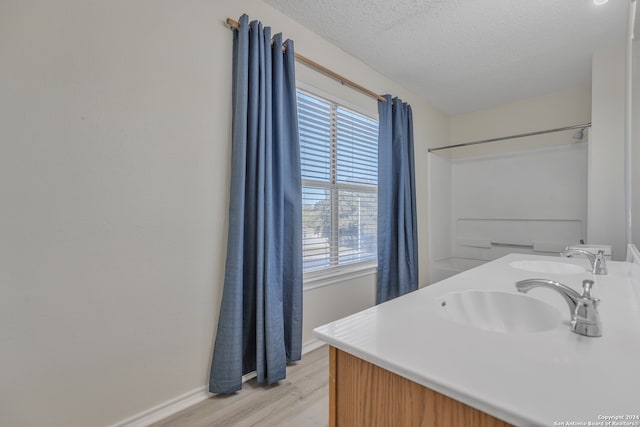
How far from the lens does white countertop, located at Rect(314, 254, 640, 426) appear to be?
1.48ft

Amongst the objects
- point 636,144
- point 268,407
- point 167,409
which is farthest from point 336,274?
point 636,144

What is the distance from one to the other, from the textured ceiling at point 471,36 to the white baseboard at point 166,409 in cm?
227

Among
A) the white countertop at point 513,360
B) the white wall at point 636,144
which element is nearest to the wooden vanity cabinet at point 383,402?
the white countertop at point 513,360

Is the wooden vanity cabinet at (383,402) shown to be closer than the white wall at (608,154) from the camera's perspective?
Yes

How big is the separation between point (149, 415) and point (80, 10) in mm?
1849

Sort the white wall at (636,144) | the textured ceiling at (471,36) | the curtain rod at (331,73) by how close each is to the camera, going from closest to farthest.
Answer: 1. the white wall at (636,144)
2. the curtain rod at (331,73)
3. the textured ceiling at (471,36)

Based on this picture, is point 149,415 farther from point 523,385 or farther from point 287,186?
point 523,385

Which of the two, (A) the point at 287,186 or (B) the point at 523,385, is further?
(A) the point at 287,186

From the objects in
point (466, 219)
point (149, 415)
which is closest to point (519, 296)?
point (149, 415)

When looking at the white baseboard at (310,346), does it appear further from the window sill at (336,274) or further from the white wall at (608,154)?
the white wall at (608,154)

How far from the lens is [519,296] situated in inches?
40.0

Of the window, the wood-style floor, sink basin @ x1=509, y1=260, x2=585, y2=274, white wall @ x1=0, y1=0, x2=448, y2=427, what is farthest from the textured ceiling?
the wood-style floor

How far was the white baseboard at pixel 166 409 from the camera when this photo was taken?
1344mm

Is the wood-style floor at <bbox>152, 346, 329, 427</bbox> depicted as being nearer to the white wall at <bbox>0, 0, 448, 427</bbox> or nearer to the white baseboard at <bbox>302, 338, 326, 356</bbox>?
the white wall at <bbox>0, 0, 448, 427</bbox>
